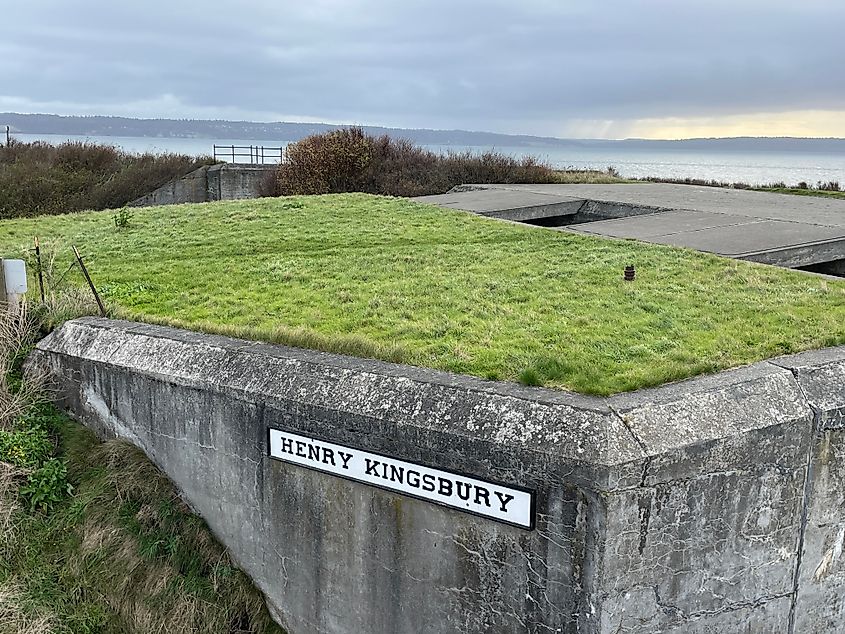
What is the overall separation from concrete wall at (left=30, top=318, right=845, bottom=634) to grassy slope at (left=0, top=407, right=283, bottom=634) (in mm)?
256

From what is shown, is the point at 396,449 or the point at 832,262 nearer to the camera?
the point at 396,449

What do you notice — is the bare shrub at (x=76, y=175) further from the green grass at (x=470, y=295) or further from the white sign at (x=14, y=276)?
the white sign at (x=14, y=276)

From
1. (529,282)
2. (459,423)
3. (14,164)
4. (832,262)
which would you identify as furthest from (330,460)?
(14,164)

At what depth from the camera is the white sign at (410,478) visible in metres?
4.16

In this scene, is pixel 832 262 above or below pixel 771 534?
above

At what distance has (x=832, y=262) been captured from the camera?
375 inches

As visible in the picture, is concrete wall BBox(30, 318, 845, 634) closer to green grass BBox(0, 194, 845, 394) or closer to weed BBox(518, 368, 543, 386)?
weed BBox(518, 368, 543, 386)

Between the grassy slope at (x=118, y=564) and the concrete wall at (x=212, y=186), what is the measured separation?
1929cm

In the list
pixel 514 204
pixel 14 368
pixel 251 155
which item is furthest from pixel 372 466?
pixel 251 155

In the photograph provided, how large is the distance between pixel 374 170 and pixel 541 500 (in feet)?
56.1

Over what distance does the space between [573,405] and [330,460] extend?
148 cm

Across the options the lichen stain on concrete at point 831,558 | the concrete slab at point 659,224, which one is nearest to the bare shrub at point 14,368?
the lichen stain on concrete at point 831,558

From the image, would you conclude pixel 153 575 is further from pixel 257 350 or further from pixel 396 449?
pixel 396 449

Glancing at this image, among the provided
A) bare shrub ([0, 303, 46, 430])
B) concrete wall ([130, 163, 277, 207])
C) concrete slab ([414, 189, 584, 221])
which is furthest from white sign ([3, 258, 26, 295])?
concrete wall ([130, 163, 277, 207])
